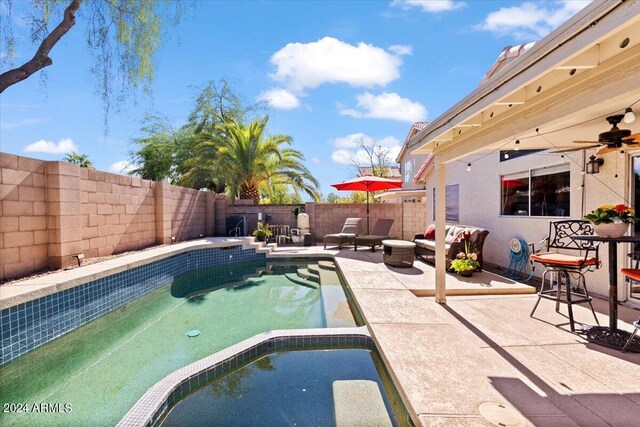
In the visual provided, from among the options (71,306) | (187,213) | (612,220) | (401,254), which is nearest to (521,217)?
(401,254)

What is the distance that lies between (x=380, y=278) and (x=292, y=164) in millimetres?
9248

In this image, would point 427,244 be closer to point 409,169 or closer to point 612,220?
point 612,220

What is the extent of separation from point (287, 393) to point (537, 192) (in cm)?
679

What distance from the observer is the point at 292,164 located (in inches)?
584

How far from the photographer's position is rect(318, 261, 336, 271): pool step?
30.3 ft

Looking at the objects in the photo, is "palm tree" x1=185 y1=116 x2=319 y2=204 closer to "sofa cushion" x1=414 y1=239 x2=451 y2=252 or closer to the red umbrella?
the red umbrella

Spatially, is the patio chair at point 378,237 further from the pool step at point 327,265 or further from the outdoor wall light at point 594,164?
the outdoor wall light at point 594,164

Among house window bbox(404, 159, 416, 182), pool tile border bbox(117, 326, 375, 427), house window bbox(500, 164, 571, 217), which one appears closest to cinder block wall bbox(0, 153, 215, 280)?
pool tile border bbox(117, 326, 375, 427)

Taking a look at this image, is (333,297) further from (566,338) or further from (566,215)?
(566,215)

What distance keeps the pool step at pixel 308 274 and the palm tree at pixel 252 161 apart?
18.8 ft

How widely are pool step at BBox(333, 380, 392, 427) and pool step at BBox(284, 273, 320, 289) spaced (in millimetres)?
4185

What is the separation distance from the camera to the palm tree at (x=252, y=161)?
13.2 metres

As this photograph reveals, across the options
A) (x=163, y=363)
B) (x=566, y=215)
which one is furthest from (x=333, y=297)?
(x=566, y=215)

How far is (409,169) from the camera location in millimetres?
24172
